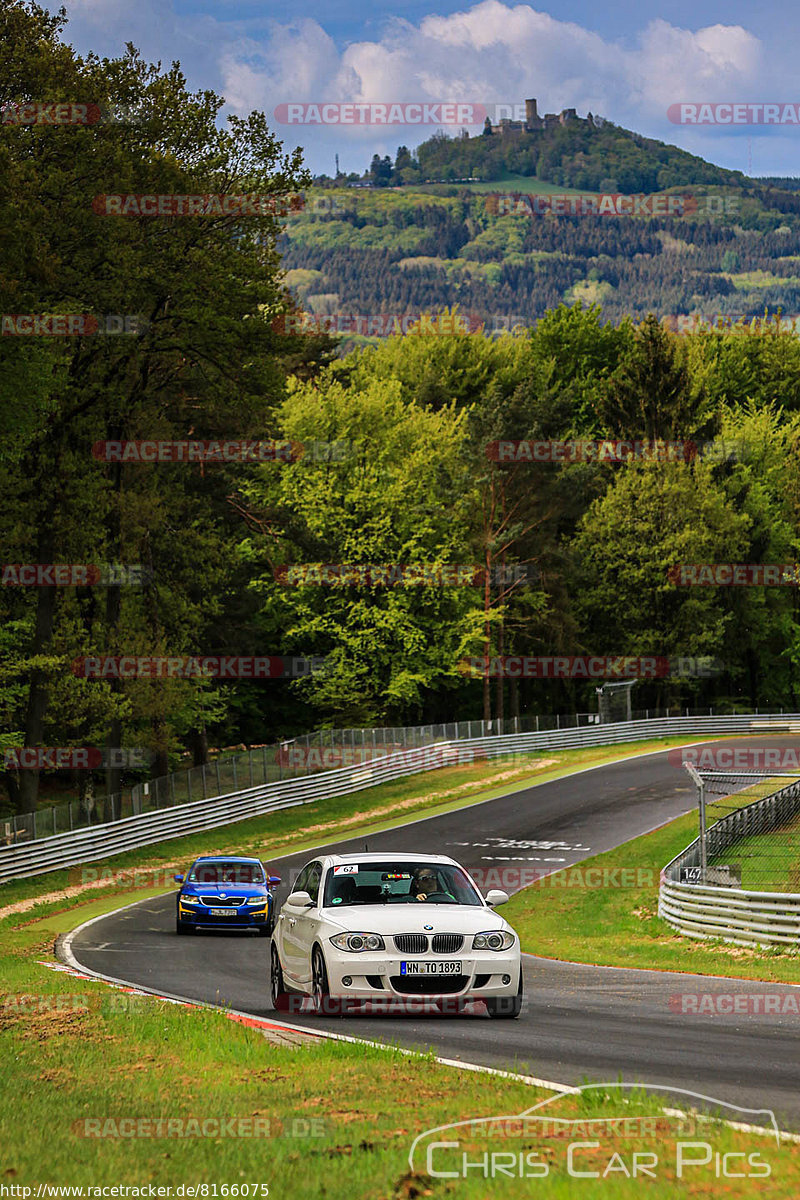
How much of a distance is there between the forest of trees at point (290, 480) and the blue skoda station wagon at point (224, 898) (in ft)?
44.1

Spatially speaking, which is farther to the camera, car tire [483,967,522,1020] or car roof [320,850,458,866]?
car roof [320,850,458,866]

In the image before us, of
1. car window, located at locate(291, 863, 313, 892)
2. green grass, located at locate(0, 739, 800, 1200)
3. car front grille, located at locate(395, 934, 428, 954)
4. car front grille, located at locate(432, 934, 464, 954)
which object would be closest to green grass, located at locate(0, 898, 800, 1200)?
green grass, located at locate(0, 739, 800, 1200)

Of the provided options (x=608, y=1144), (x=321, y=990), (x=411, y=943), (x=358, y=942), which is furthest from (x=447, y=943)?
(x=608, y=1144)

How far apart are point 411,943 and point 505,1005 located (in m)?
1.18

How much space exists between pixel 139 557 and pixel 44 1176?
41.4 m

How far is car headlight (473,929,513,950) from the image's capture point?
12.4 meters

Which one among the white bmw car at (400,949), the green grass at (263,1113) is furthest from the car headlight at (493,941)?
the green grass at (263,1113)

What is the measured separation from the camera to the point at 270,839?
146 ft

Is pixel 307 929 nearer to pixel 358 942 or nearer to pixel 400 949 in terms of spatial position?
pixel 358 942

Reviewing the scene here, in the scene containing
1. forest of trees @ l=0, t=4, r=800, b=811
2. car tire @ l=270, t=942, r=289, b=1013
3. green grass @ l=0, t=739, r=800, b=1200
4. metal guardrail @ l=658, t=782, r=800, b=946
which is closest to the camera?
green grass @ l=0, t=739, r=800, b=1200

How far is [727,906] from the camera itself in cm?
2392

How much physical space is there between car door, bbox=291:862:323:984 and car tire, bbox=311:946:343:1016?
0.47 ft

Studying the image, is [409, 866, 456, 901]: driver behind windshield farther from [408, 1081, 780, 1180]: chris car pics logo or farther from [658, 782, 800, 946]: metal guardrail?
[658, 782, 800, 946]: metal guardrail

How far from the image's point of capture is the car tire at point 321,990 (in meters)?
12.6
